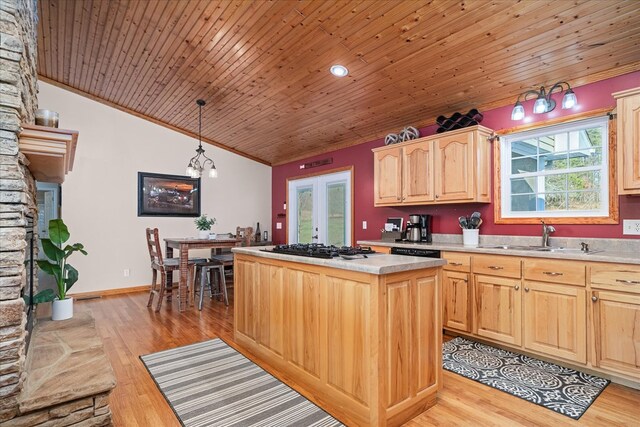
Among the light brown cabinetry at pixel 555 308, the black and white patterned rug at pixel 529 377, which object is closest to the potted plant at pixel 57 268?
the black and white patterned rug at pixel 529 377

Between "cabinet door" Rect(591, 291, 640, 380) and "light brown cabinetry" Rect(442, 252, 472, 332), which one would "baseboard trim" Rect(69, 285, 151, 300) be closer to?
"light brown cabinetry" Rect(442, 252, 472, 332)

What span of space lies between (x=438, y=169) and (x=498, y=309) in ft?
5.31

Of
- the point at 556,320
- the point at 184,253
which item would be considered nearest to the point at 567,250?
the point at 556,320

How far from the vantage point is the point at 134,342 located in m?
3.29

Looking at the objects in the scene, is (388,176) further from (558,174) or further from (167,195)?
(167,195)

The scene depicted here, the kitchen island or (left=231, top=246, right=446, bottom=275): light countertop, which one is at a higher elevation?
(left=231, top=246, right=446, bottom=275): light countertop

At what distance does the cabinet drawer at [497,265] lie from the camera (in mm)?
2908

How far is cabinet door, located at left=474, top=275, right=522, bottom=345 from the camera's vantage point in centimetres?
290

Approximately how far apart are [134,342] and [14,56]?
2640 millimetres

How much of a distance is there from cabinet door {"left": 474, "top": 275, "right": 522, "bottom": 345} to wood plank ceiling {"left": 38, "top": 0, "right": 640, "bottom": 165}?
1960mm

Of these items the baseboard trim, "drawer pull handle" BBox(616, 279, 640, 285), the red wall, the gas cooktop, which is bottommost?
the baseboard trim

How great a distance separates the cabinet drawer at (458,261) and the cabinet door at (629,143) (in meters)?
1.30

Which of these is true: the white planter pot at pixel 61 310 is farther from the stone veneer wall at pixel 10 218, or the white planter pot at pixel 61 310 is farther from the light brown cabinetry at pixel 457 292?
the light brown cabinetry at pixel 457 292

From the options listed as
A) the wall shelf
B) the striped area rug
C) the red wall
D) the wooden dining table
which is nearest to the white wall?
the wooden dining table
